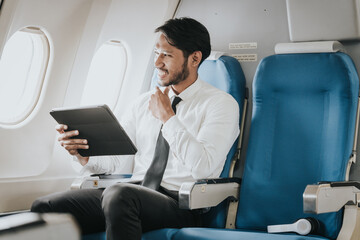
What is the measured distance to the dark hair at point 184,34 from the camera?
2783 mm

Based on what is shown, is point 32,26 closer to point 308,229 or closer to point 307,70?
point 307,70

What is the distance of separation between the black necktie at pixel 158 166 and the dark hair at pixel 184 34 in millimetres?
558

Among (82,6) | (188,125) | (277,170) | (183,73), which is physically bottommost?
(277,170)

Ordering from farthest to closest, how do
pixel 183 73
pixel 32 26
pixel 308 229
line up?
pixel 32 26 → pixel 183 73 → pixel 308 229

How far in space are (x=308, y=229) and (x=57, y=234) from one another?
78.7 inches

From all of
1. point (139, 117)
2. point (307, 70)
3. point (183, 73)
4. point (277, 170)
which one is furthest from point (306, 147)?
point (139, 117)

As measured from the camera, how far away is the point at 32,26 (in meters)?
2.98

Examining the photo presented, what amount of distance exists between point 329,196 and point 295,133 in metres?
0.60

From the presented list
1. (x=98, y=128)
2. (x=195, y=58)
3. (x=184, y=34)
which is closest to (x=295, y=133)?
(x=195, y=58)

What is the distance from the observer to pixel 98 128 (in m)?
2.42

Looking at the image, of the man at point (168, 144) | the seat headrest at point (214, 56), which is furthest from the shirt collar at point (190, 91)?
the seat headrest at point (214, 56)

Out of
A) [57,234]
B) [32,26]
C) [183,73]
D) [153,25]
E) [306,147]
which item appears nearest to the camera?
[57,234]

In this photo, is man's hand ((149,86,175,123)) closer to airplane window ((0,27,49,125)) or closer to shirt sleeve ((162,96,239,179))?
shirt sleeve ((162,96,239,179))

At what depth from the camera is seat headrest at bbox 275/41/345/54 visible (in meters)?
2.62
